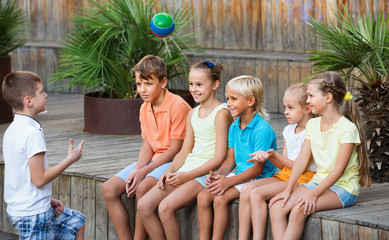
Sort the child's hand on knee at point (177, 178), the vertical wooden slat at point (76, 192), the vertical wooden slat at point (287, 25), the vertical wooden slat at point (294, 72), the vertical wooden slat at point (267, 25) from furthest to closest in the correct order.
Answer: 1. the vertical wooden slat at point (267, 25)
2. the vertical wooden slat at point (287, 25)
3. the vertical wooden slat at point (294, 72)
4. the vertical wooden slat at point (76, 192)
5. the child's hand on knee at point (177, 178)

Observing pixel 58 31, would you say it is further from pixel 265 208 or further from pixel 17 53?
pixel 265 208

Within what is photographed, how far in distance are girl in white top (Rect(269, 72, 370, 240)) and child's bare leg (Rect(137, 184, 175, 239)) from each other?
77 cm

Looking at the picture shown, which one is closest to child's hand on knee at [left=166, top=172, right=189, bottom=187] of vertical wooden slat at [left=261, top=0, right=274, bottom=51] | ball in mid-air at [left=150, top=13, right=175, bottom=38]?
ball in mid-air at [left=150, top=13, right=175, bottom=38]

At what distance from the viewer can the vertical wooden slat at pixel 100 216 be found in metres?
5.80

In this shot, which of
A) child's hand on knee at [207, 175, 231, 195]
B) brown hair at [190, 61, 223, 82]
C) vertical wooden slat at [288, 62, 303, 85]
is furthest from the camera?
vertical wooden slat at [288, 62, 303, 85]

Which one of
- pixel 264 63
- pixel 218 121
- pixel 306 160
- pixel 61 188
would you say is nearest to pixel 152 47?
pixel 264 63

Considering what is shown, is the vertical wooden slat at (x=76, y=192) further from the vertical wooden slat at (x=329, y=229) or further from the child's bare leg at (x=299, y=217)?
the vertical wooden slat at (x=329, y=229)

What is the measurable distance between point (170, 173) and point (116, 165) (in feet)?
3.68

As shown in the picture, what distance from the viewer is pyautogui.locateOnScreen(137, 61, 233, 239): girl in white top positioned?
5094mm

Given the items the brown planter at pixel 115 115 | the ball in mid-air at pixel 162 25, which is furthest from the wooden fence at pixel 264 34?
the brown planter at pixel 115 115

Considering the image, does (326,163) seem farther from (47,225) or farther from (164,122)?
(47,225)

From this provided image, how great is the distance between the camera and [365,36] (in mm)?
5711

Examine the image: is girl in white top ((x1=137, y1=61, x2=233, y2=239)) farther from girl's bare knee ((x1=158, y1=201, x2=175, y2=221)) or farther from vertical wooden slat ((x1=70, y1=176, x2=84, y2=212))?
vertical wooden slat ((x1=70, y1=176, x2=84, y2=212))

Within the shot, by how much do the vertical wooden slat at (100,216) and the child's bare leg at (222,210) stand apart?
1.10m
